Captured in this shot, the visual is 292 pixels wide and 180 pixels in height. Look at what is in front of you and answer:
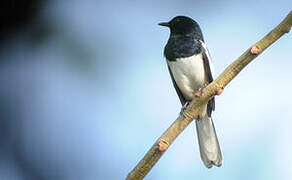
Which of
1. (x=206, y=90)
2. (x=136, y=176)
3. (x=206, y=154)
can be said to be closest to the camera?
(x=136, y=176)

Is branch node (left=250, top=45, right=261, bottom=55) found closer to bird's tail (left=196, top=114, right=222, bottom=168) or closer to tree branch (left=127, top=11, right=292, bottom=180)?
tree branch (left=127, top=11, right=292, bottom=180)

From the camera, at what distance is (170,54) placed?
9.49 ft

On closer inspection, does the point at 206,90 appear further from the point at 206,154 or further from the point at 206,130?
the point at 206,130

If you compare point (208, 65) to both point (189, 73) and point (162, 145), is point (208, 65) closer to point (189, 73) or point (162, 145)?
point (189, 73)

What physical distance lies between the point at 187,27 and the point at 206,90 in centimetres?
155

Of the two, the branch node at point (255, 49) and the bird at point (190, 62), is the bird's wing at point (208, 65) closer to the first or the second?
the bird at point (190, 62)

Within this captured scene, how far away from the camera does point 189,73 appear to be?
288 centimetres

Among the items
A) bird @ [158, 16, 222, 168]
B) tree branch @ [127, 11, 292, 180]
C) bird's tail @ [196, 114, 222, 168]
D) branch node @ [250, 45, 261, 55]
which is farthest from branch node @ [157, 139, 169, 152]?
bird @ [158, 16, 222, 168]

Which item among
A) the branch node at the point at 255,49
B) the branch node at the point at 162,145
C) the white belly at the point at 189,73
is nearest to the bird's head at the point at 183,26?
the white belly at the point at 189,73

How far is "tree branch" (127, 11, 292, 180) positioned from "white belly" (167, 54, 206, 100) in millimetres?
1302

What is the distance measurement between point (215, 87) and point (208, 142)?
1.17 metres

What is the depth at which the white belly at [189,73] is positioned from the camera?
112 inches

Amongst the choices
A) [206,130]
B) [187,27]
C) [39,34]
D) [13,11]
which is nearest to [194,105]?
[39,34]

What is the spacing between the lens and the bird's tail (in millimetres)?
2295
